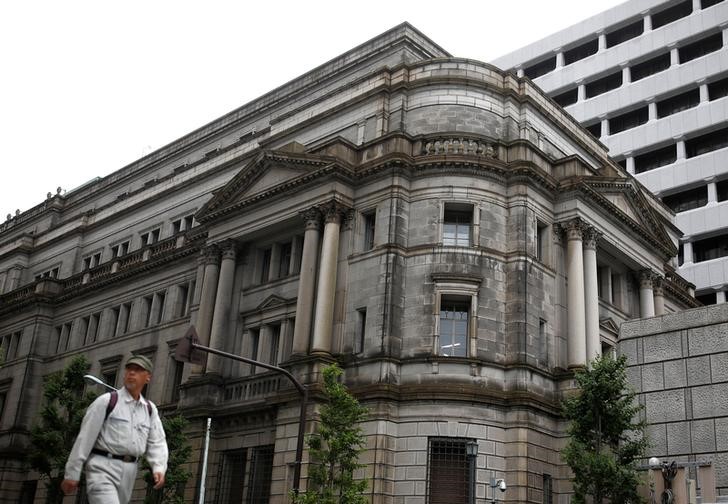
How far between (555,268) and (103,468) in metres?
31.2

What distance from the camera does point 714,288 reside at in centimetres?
6800

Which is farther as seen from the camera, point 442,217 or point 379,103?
point 379,103

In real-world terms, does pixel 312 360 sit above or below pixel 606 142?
below

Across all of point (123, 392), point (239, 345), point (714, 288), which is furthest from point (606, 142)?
point (123, 392)

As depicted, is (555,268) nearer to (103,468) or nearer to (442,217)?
(442,217)

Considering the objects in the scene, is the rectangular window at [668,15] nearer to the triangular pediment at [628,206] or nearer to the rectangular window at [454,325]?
the triangular pediment at [628,206]

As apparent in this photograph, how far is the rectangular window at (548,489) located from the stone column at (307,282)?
413 inches

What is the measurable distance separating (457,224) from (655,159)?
45168mm

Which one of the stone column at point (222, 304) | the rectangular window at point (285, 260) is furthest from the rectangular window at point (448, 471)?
the rectangular window at point (285, 260)

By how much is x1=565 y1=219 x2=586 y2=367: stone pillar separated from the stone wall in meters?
13.0

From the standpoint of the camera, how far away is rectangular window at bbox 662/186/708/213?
A: 71.9 m

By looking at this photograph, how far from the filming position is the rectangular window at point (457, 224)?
36.2m

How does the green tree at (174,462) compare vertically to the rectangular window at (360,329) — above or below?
below

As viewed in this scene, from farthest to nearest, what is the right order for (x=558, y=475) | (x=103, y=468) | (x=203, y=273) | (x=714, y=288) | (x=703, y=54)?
(x=703, y=54) < (x=714, y=288) < (x=203, y=273) < (x=558, y=475) < (x=103, y=468)
